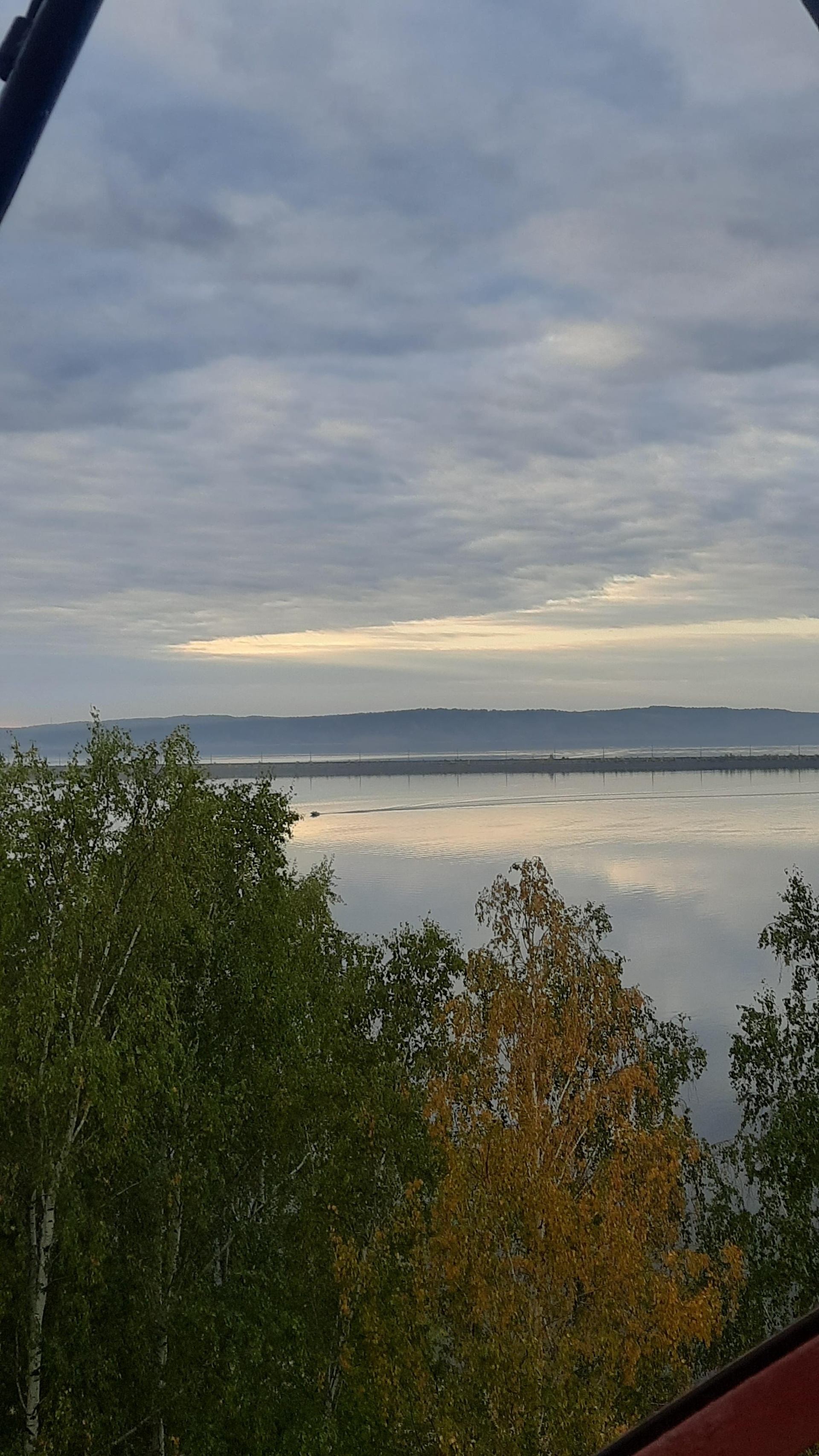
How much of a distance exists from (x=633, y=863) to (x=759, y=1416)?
83.7 meters

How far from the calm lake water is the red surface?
22598mm

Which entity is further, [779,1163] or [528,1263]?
[779,1163]

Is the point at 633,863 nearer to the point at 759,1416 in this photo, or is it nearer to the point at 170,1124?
the point at 170,1124

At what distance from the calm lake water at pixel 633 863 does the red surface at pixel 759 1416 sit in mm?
22598

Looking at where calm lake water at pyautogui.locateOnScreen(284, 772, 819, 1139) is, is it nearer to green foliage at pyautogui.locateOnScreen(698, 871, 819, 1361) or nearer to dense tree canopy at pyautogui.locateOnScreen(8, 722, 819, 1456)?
dense tree canopy at pyautogui.locateOnScreen(8, 722, 819, 1456)

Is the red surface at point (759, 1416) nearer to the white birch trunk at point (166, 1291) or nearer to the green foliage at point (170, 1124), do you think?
the green foliage at point (170, 1124)

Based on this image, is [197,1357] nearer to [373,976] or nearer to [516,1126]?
[516,1126]

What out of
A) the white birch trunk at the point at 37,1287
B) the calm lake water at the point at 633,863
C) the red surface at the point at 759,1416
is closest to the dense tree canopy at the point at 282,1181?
the white birch trunk at the point at 37,1287

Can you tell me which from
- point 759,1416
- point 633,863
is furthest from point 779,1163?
point 633,863

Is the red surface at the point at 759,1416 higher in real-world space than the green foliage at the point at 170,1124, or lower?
higher

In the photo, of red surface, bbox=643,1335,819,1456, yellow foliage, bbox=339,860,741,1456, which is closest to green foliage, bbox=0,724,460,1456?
yellow foliage, bbox=339,860,741,1456

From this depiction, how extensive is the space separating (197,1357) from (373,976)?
660 centimetres

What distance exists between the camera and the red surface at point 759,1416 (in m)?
0.93

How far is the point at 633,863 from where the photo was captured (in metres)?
82.8
